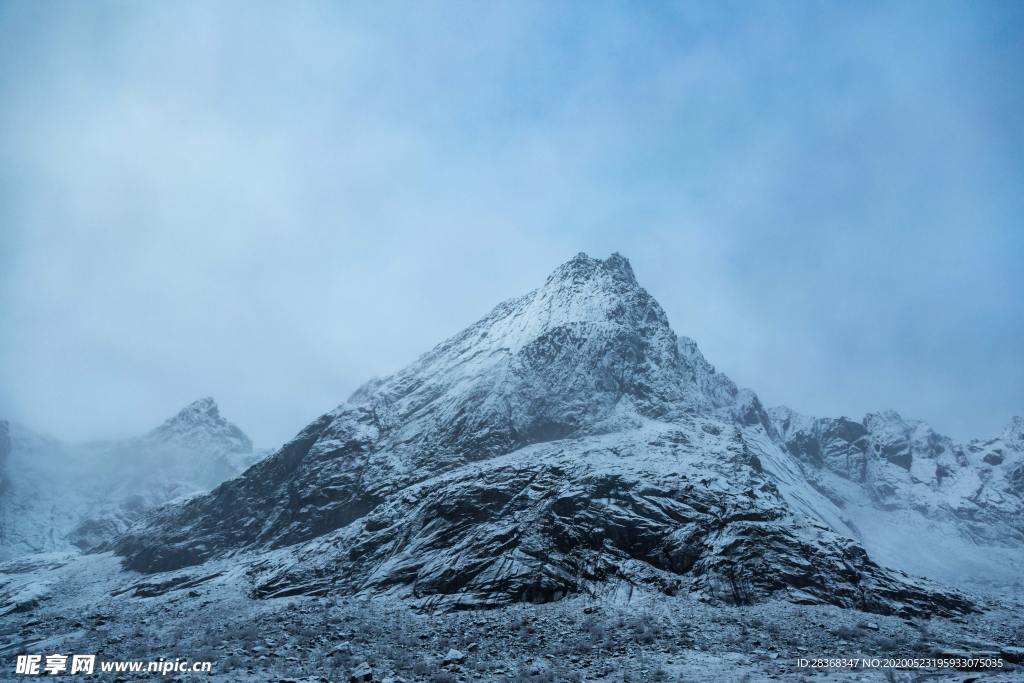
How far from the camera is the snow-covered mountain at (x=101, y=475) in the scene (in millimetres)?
110000

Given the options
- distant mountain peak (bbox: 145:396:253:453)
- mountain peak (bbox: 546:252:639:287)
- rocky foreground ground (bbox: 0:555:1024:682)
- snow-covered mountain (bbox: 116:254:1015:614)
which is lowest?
rocky foreground ground (bbox: 0:555:1024:682)

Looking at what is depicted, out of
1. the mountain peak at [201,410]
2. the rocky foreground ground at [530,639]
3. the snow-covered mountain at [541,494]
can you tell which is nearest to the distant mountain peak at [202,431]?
the mountain peak at [201,410]

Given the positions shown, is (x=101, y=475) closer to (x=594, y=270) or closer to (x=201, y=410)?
(x=201, y=410)

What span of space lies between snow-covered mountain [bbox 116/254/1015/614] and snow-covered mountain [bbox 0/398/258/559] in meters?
59.5

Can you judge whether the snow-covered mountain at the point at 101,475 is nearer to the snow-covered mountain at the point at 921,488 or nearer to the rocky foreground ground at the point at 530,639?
the rocky foreground ground at the point at 530,639

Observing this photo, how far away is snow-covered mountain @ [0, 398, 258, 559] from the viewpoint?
361ft

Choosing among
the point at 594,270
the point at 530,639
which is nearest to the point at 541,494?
the point at 530,639

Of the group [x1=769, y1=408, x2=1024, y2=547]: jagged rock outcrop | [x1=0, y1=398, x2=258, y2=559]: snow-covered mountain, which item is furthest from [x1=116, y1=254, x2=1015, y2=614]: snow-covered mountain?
[x1=0, y1=398, x2=258, y2=559]: snow-covered mountain

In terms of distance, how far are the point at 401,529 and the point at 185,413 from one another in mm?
160265

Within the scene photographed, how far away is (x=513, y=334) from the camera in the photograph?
9088 centimetres

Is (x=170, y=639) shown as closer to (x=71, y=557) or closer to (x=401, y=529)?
(x=401, y=529)

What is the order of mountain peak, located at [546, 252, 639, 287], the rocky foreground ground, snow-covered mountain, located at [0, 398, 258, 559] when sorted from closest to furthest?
the rocky foreground ground, mountain peak, located at [546, 252, 639, 287], snow-covered mountain, located at [0, 398, 258, 559]

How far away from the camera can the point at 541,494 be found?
48.8 metres

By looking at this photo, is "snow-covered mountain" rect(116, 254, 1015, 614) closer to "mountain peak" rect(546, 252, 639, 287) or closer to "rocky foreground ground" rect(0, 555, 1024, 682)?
"mountain peak" rect(546, 252, 639, 287)
